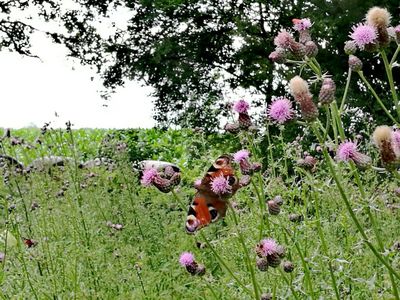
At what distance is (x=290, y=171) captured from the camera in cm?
1012

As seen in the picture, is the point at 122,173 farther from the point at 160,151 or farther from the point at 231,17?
the point at 160,151

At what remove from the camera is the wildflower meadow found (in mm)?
2305

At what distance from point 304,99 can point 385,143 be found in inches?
13.3

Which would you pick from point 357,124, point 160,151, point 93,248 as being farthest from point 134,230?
point 160,151

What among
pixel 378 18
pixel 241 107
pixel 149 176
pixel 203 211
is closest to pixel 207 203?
pixel 203 211

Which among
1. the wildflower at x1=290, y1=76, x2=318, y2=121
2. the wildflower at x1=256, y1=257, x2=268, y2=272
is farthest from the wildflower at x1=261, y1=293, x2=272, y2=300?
the wildflower at x1=290, y1=76, x2=318, y2=121

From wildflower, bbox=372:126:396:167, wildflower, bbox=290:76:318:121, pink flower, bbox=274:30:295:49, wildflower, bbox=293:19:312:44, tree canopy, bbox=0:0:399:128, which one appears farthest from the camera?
tree canopy, bbox=0:0:399:128

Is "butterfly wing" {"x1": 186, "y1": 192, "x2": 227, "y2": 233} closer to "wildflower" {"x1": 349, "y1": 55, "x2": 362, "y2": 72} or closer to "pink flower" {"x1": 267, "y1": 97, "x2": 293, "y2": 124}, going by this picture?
"pink flower" {"x1": 267, "y1": 97, "x2": 293, "y2": 124}

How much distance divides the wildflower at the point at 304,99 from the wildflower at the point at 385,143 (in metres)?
0.26

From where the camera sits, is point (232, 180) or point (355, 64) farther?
point (355, 64)

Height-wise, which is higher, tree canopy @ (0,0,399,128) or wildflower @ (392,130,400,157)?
tree canopy @ (0,0,399,128)

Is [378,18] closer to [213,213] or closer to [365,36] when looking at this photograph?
[365,36]

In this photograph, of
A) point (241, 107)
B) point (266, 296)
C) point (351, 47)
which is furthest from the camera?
point (241, 107)

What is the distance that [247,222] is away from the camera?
4.29m
